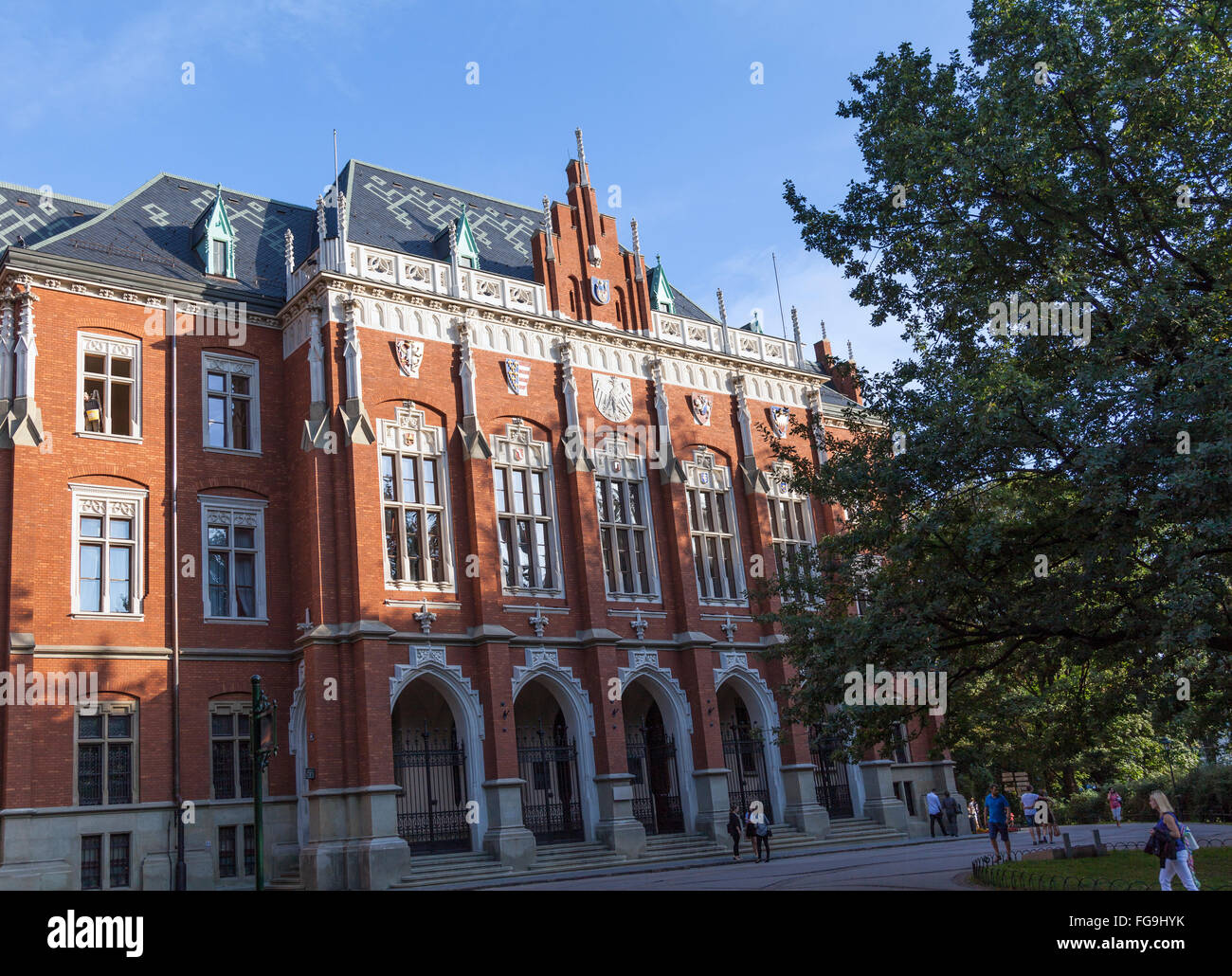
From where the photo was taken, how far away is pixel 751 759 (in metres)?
31.8

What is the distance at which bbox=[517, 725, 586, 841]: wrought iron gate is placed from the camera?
27016 mm

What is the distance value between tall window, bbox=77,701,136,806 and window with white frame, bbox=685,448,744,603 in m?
15.7

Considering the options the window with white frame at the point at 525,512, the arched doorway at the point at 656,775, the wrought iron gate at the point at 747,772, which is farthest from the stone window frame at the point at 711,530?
the window with white frame at the point at 525,512

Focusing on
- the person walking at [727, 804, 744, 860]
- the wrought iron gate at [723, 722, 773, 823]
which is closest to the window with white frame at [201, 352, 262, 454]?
the person walking at [727, 804, 744, 860]

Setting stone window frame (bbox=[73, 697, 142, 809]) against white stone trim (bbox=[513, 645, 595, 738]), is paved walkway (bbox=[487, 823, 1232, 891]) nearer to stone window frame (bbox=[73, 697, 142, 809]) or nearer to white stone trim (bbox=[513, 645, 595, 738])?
white stone trim (bbox=[513, 645, 595, 738])

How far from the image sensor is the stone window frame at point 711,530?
31734mm

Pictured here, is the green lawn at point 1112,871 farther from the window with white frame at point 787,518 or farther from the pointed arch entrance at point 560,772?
the window with white frame at point 787,518

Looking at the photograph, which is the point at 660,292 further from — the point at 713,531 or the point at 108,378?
the point at 108,378

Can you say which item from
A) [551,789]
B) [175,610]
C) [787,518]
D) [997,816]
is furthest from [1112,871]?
[175,610]

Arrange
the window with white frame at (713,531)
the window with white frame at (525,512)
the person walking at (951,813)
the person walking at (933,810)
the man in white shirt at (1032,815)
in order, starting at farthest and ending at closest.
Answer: the window with white frame at (713,531) → the person walking at (951,813) → the person walking at (933,810) → the window with white frame at (525,512) → the man in white shirt at (1032,815)

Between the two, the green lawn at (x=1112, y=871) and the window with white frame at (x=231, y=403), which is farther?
the window with white frame at (x=231, y=403)

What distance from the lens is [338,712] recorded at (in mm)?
23719

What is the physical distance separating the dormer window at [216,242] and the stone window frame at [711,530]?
14.2m

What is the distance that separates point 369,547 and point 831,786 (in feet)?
53.9
